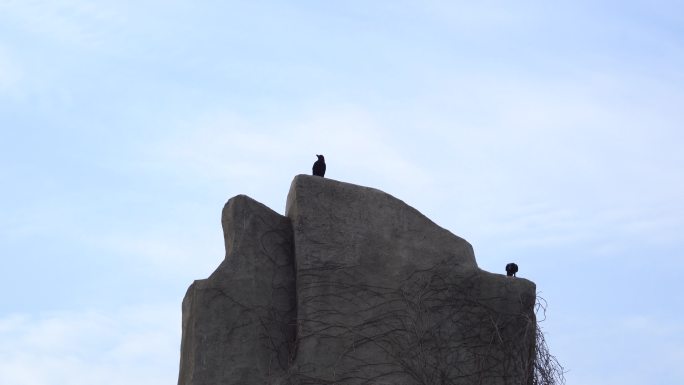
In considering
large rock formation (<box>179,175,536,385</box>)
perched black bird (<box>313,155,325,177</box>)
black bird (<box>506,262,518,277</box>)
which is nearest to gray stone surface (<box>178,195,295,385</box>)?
large rock formation (<box>179,175,536,385</box>)

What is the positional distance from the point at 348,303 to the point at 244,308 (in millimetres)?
678

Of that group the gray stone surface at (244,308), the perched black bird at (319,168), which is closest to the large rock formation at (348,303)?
the gray stone surface at (244,308)

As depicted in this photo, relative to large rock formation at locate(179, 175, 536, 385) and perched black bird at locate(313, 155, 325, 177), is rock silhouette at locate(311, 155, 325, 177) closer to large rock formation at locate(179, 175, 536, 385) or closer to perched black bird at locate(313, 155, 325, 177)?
perched black bird at locate(313, 155, 325, 177)

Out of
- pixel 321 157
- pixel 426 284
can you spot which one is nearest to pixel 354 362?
pixel 426 284

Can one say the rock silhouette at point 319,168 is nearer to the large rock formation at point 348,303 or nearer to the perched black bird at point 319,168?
the perched black bird at point 319,168

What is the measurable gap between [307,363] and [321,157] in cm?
204

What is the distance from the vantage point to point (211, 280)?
7.26 m

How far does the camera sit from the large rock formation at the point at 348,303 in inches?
283

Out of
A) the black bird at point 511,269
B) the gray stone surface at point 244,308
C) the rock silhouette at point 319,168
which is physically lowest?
the gray stone surface at point 244,308

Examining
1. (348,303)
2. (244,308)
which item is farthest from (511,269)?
(244,308)

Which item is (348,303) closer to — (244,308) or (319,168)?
(244,308)

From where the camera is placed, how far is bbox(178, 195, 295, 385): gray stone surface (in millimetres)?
7109

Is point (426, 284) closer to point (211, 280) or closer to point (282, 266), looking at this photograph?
point (282, 266)

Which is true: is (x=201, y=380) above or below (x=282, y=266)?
below
